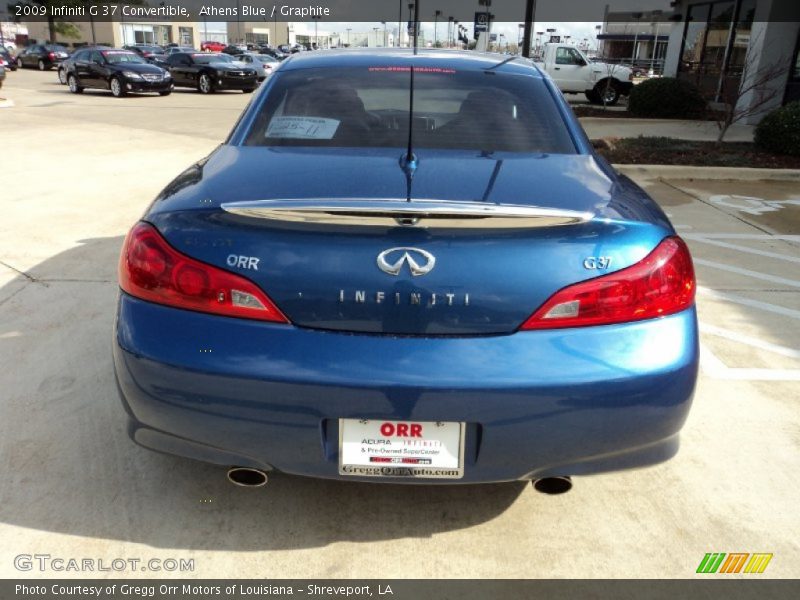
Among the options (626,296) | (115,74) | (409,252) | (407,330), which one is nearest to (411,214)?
(409,252)

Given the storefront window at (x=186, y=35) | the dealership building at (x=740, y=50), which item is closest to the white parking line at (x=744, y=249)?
the dealership building at (x=740, y=50)

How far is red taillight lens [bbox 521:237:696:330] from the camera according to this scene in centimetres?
202

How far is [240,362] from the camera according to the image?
6.56 feet

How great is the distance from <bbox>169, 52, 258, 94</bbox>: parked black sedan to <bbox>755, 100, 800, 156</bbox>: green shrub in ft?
60.2

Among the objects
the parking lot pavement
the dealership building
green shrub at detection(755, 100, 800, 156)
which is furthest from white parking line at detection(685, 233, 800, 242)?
the dealership building

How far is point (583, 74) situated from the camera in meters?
23.3

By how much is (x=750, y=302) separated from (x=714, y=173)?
5429 millimetres

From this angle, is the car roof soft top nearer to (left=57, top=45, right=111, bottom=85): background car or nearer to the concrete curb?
the concrete curb

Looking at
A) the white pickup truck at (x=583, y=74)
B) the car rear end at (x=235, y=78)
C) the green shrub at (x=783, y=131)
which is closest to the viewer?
the green shrub at (x=783, y=131)

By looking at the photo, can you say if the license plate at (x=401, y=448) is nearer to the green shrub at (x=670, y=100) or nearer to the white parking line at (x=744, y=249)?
the white parking line at (x=744, y=249)

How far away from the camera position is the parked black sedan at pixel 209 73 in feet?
79.8

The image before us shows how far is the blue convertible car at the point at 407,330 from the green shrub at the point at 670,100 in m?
15.0

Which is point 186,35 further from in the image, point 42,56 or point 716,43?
point 716,43
